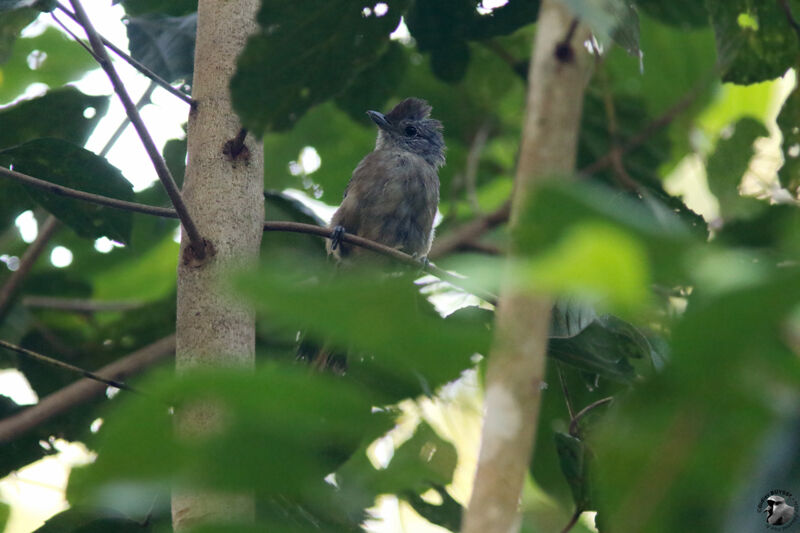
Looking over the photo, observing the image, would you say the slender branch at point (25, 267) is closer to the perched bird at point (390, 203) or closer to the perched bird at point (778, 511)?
the perched bird at point (390, 203)

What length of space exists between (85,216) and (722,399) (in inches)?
94.9

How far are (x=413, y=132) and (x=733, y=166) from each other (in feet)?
8.50

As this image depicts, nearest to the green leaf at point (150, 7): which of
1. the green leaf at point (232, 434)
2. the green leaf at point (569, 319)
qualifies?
the green leaf at point (569, 319)

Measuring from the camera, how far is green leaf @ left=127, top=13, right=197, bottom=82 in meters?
3.02

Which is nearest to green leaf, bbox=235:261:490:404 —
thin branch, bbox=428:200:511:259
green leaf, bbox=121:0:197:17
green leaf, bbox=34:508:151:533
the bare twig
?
green leaf, bbox=34:508:151:533

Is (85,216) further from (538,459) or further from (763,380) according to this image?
(763,380)

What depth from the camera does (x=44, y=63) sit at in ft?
14.8

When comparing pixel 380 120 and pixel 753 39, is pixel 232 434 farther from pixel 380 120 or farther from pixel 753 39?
pixel 380 120

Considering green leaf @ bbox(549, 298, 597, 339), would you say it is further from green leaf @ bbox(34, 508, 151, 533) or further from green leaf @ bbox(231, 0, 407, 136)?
green leaf @ bbox(34, 508, 151, 533)

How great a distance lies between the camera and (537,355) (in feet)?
2.86

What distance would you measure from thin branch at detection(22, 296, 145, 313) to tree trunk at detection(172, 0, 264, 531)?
1827 millimetres

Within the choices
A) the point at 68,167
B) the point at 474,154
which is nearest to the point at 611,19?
the point at 68,167

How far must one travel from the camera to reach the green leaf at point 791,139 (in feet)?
9.90

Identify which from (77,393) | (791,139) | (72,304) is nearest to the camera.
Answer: (791,139)
